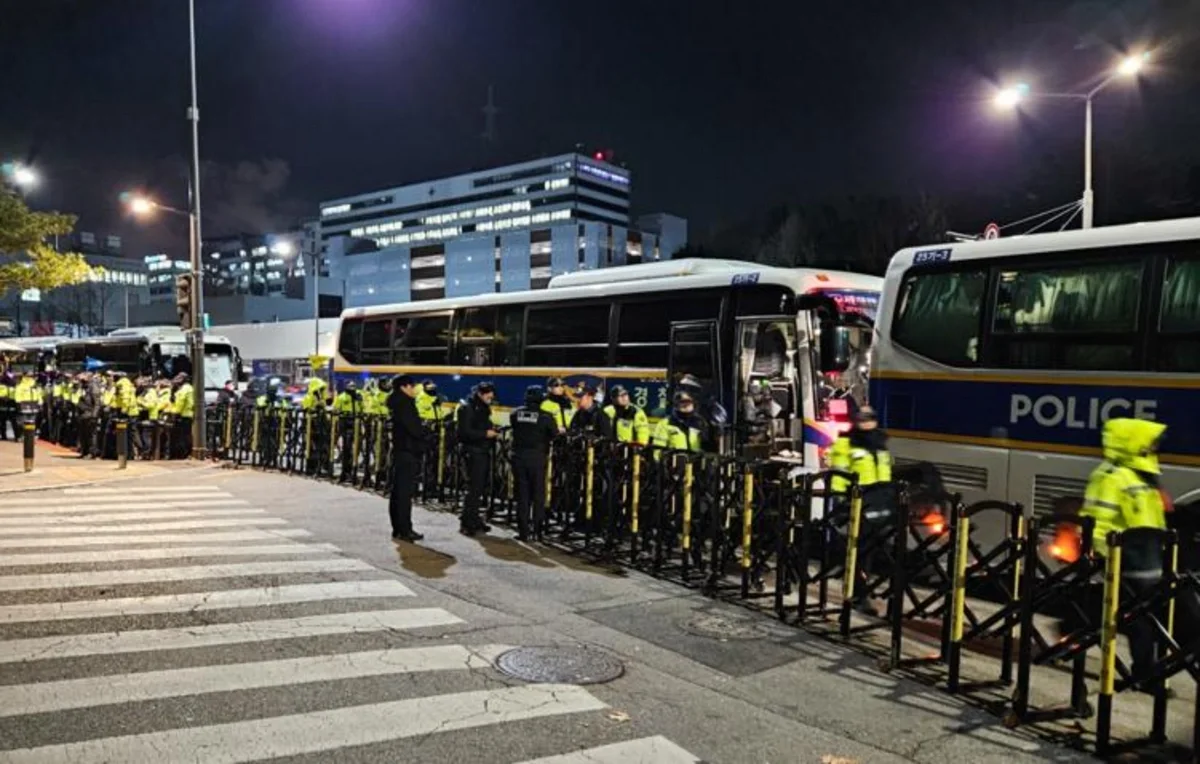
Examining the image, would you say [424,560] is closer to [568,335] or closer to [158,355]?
[568,335]

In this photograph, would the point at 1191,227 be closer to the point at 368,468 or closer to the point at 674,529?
the point at 674,529

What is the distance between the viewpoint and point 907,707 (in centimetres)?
556

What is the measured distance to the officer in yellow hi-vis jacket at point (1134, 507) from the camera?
5426 mm

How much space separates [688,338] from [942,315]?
15.4 feet

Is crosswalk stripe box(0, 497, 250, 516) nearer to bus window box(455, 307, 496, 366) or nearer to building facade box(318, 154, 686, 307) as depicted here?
bus window box(455, 307, 496, 366)

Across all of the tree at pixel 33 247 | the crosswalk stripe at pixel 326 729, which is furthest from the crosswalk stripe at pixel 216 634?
the tree at pixel 33 247

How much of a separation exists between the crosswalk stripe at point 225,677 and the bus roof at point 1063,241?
622cm

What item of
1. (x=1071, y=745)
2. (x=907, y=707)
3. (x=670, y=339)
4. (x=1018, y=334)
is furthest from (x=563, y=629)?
(x=670, y=339)

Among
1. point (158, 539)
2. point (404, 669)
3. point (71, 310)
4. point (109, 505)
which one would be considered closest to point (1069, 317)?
point (404, 669)

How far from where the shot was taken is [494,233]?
388ft

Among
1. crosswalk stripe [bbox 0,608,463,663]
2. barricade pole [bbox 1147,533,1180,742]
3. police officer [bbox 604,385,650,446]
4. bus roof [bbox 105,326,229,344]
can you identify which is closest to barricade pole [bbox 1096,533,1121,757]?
barricade pole [bbox 1147,533,1180,742]

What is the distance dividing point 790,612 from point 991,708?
2.19 m

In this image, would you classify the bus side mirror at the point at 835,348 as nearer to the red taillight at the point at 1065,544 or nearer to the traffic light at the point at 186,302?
the red taillight at the point at 1065,544

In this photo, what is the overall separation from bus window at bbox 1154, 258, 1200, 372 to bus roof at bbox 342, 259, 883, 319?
16.3 ft
